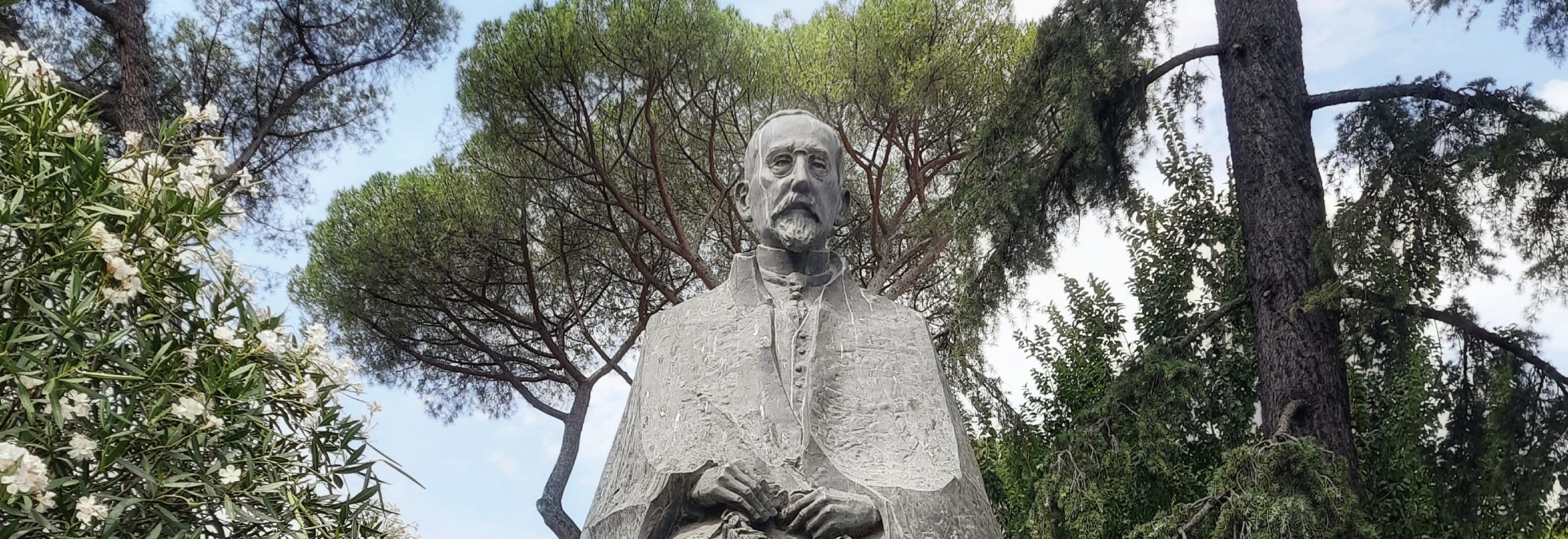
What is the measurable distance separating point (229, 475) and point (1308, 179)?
21.6ft

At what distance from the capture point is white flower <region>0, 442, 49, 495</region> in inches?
105

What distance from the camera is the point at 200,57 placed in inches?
490

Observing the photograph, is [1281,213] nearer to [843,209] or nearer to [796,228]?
[843,209]

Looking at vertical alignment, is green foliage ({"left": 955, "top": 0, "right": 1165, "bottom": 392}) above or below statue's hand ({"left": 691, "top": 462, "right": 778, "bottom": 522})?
above

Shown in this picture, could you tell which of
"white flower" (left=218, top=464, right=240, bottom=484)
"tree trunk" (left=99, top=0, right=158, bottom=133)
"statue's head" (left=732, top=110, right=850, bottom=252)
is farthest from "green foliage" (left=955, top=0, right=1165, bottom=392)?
"white flower" (left=218, top=464, right=240, bottom=484)

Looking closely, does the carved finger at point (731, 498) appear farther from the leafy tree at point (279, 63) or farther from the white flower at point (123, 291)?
the leafy tree at point (279, 63)

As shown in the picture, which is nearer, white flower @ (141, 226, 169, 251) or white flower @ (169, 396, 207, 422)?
white flower @ (169, 396, 207, 422)

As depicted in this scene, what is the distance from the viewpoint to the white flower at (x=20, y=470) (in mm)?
2658

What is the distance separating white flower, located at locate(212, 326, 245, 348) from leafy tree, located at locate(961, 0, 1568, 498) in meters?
5.74

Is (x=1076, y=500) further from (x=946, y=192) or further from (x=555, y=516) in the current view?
(x=555, y=516)

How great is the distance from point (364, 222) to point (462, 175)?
111 centimetres

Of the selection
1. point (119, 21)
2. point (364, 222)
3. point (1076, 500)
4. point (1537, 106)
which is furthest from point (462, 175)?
point (1537, 106)

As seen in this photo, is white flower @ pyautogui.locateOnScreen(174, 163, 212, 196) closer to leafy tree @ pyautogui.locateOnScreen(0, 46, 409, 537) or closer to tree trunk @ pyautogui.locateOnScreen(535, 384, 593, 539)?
leafy tree @ pyautogui.locateOnScreen(0, 46, 409, 537)

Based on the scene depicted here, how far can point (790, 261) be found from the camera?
3836 mm
